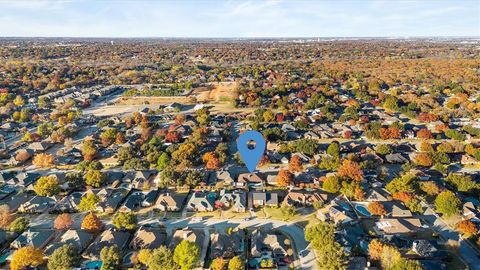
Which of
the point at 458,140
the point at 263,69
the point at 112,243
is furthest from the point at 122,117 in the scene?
the point at 263,69

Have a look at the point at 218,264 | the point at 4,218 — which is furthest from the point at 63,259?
the point at 218,264

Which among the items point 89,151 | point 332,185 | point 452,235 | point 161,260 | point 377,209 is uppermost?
point 89,151

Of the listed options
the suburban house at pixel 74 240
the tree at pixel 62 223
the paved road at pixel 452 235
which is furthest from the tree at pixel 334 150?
the tree at pixel 62 223

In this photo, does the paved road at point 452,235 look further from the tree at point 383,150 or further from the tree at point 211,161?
A: the tree at point 211,161

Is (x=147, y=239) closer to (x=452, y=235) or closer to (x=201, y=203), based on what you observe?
(x=201, y=203)

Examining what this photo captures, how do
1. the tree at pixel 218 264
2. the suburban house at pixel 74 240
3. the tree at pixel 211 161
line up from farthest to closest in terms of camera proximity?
the tree at pixel 211 161
the suburban house at pixel 74 240
the tree at pixel 218 264

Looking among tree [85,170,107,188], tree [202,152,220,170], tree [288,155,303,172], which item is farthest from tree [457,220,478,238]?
tree [85,170,107,188]
